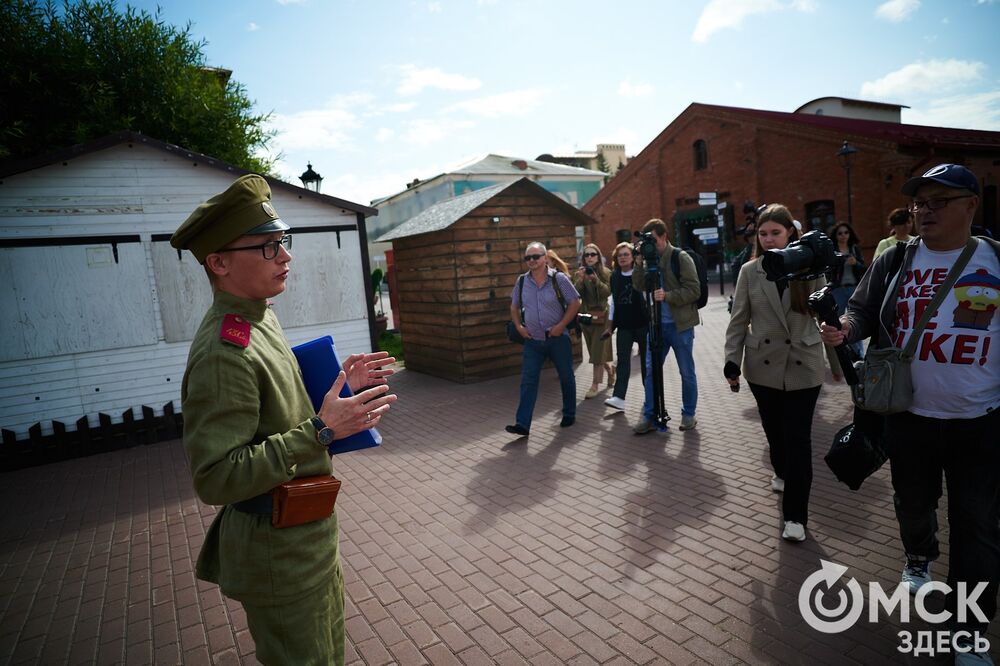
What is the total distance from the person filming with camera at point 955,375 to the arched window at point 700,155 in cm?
2936

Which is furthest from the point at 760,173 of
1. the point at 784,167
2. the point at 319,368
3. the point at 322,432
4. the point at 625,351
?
the point at 322,432

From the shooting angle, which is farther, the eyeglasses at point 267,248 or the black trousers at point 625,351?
the black trousers at point 625,351

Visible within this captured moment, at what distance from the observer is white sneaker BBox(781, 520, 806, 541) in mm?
3852

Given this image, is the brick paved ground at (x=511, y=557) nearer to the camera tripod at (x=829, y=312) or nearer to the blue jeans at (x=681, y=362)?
the blue jeans at (x=681, y=362)

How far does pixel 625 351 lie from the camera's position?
24.1 ft

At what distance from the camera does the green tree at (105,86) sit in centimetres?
1488

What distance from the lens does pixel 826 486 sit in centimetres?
475

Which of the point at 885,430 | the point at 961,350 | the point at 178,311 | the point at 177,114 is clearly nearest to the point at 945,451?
the point at 885,430

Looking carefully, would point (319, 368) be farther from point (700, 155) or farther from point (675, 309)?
point (700, 155)

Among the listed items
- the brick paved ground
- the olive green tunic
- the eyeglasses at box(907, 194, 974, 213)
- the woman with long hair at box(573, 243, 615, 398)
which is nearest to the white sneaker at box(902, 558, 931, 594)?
the brick paved ground

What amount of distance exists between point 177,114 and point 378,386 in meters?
18.7

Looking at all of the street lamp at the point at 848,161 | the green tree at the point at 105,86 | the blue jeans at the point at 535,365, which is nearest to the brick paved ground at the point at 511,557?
the blue jeans at the point at 535,365

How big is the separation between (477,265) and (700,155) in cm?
2421

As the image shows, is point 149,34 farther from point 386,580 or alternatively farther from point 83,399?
point 386,580
